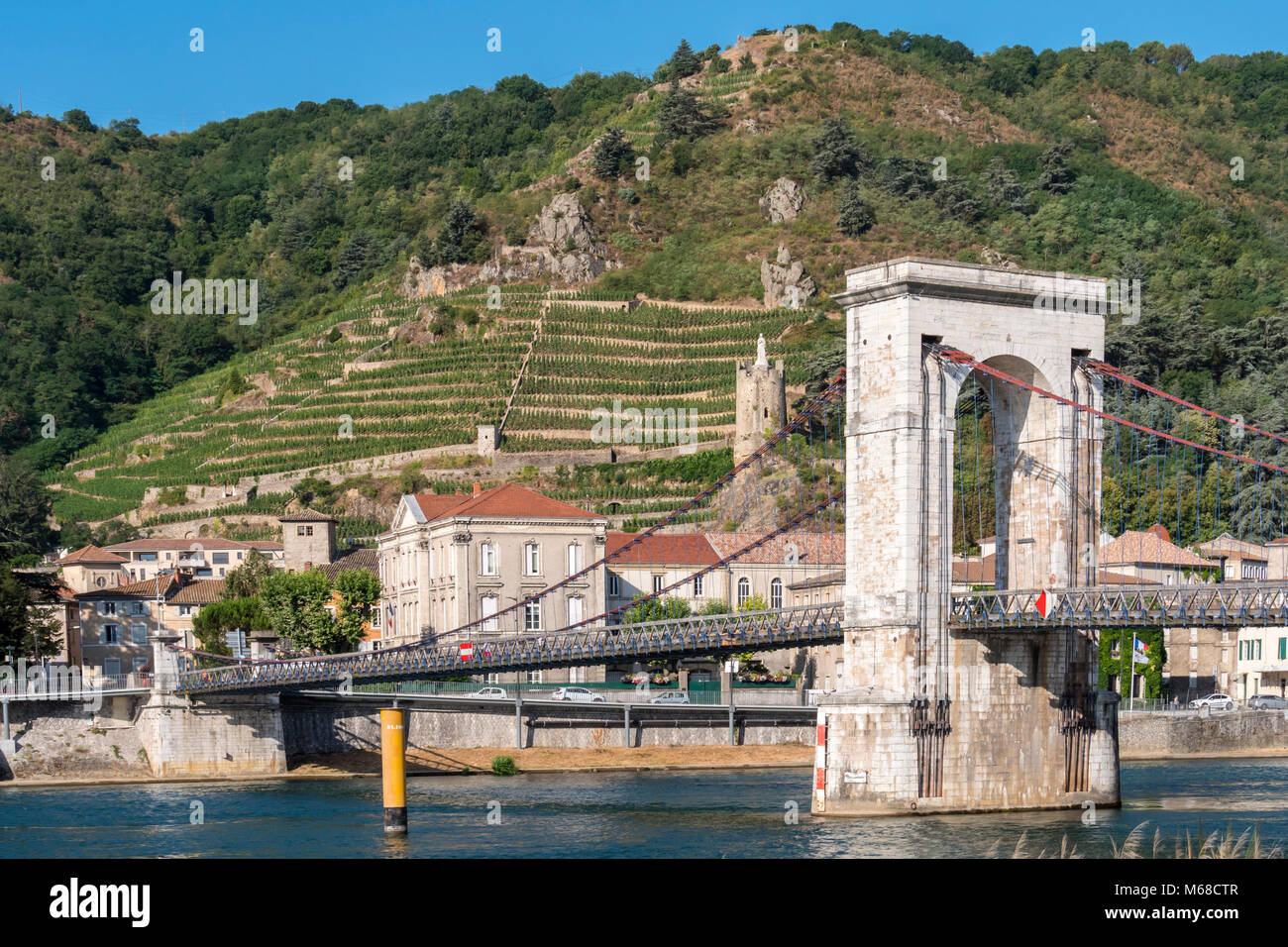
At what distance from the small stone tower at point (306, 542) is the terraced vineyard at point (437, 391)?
18645 mm

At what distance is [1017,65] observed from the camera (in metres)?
195

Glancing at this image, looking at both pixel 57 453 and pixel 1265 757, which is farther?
pixel 57 453

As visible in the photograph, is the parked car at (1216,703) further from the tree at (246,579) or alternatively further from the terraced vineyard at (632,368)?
the terraced vineyard at (632,368)

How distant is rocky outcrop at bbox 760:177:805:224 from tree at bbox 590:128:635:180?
14.4 meters

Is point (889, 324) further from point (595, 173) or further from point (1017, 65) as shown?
point (1017, 65)

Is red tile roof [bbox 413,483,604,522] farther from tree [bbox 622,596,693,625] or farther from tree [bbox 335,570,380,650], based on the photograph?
tree [bbox 335,570,380,650]

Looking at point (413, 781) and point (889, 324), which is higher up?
point (889, 324)

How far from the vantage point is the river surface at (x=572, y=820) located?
3397 cm

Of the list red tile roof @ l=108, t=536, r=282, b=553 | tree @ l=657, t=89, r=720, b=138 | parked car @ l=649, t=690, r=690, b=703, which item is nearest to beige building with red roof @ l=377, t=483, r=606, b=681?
parked car @ l=649, t=690, r=690, b=703

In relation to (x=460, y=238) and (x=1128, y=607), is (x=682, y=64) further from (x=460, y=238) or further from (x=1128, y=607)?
(x=1128, y=607)

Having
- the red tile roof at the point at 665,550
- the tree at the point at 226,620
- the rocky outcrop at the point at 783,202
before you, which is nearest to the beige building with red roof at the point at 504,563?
the red tile roof at the point at 665,550

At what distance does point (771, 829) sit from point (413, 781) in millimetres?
22287
